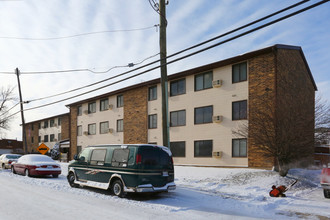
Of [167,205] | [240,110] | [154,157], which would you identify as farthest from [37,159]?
[240,110]

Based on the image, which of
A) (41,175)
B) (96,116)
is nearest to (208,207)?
(41,175)

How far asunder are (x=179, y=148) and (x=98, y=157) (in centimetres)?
1428

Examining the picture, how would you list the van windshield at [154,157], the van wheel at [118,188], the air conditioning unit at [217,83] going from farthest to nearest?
the air conditioning unit at [217,83] → the van wheel at [118,188] → the van windshield at [154,157]

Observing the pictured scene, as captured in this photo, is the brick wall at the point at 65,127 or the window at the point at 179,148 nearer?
the window at the point at 179,148

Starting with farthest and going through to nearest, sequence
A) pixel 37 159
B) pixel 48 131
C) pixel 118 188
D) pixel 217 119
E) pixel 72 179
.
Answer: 1. pixel 48 131
2. pixel 217 119
3. pixel 37 159
4. pixel 72 179
5. pixel 118 188

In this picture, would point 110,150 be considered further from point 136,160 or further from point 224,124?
point 224,124

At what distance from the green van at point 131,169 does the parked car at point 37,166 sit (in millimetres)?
6862

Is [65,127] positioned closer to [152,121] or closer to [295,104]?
[152,121]

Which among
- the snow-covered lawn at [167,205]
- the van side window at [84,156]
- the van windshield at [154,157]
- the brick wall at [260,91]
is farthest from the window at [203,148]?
the van windshield at [154,157]

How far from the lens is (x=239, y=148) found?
837 inches

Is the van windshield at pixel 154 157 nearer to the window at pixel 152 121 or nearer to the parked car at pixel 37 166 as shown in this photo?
the parked car at pixel 37 166

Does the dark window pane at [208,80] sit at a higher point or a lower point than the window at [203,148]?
higher

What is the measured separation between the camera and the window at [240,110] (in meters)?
21.2

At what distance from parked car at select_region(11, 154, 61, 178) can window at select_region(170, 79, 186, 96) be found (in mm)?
11781
